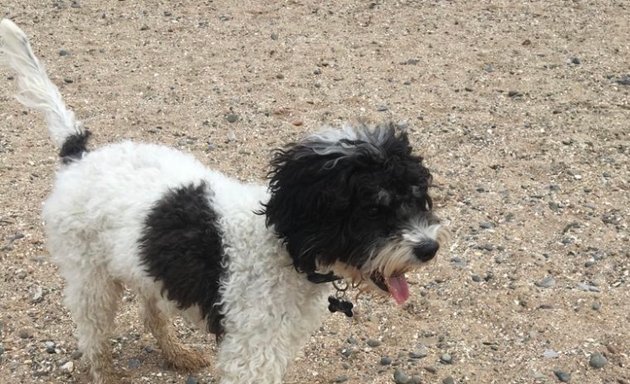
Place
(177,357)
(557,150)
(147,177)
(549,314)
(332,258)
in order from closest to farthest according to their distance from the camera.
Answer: (332,258), (147,177), (177,357), (549,314), (557,150)

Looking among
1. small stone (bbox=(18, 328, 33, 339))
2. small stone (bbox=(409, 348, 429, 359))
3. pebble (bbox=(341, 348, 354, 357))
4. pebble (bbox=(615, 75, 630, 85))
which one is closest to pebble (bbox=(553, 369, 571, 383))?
small stone (bbox=(409, 348, 429, 359))

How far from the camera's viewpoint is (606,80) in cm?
778

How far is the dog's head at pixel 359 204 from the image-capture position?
3.08 meters

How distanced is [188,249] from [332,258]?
75 cm

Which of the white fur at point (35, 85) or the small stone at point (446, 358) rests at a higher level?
the white fur at point (35, 85)

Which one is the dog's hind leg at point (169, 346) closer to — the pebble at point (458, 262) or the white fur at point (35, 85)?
the white fur at point (35, 85)

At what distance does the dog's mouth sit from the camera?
3215 mm

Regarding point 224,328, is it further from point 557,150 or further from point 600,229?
point 557,150

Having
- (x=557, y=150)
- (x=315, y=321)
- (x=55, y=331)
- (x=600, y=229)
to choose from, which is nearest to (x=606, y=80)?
(x=557, y=150)

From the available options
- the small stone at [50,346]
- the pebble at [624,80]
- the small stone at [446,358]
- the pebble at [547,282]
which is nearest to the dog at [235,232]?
the small stone at [50,346]

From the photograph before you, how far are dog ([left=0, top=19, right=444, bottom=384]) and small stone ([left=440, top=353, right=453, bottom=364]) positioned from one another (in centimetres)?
123

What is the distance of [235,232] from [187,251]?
0.81 ft

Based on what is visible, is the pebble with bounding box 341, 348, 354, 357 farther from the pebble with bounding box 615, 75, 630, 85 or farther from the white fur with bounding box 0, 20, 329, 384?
the pebble with bounding box 615, 75, 630, 85

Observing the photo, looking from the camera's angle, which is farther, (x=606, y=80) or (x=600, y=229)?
(x=606, y=80)
